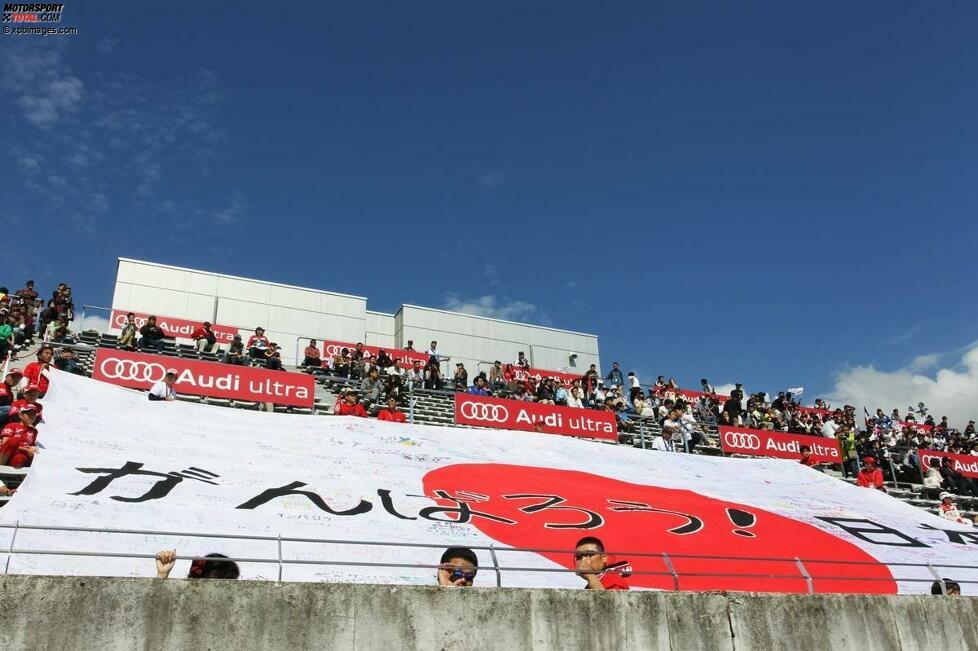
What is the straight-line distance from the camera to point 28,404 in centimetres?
1088

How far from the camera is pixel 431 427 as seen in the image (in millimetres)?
15930

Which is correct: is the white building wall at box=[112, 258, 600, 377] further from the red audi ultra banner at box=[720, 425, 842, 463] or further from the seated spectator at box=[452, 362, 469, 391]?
the red audi ultra banner at box=[720, 425, 842, 463]

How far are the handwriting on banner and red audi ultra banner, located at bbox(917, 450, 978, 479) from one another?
972cm

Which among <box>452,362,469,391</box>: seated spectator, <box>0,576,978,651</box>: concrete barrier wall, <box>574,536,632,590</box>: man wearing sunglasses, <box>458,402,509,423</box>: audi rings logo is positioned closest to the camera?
<box>0,576,978,651</box>: concrete barrier wall

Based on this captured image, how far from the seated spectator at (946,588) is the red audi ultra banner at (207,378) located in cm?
1327

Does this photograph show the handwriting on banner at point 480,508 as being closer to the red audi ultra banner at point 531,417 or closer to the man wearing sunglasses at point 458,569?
the man wearing sunglasses at point 458,569

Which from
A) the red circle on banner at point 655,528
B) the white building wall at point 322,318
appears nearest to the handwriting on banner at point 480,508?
the red circle on banner at point 655,528

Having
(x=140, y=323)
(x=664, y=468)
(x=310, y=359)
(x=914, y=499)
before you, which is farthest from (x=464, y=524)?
(x=140, y=323)

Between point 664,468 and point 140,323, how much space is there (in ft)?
72.2

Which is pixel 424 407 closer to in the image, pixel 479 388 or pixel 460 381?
pixel 479 388

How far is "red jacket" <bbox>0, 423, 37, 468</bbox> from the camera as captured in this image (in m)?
9.85

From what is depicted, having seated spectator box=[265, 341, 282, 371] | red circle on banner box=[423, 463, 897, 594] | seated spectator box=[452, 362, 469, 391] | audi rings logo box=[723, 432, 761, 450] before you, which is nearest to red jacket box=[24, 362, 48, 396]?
red circle on banner box=[423, 463, 897, 594]

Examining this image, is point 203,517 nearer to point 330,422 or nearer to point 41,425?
point 41,425

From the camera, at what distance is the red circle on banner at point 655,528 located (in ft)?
33.5
